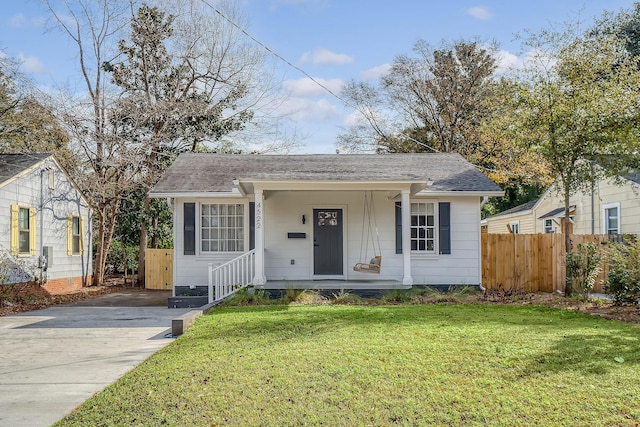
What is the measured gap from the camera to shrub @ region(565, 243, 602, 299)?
39.3 ft

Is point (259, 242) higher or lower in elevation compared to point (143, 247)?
higher

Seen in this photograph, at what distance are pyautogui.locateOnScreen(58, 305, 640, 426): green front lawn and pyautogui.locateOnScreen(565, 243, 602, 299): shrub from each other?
4.09 m

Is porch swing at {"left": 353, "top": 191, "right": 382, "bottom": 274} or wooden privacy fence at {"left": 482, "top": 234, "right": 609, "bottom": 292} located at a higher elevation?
porch swing at {"left": 353, "top": 191, "right": 382, "bottom": 274}

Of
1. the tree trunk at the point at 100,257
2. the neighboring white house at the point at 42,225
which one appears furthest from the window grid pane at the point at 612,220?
the neighboring white house at the point at 42,225

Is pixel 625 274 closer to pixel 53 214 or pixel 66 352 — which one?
pixel 66 352

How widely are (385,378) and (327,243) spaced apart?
8843mm

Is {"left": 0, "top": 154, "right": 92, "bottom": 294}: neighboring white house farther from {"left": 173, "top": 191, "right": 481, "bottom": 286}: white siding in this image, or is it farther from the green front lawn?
the green front lawn

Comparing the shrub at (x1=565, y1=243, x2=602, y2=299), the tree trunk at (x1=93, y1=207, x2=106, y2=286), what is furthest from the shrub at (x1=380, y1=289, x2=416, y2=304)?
the tree trunk at (x1=93, y1=207, x2=106, y2=286)

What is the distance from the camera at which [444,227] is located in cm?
1370

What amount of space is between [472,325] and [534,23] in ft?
31.5

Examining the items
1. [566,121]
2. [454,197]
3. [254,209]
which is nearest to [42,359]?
[254,209]

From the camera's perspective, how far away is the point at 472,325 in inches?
322

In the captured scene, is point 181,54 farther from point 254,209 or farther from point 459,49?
point 459,49

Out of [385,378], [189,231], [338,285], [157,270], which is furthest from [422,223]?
[157,270]
